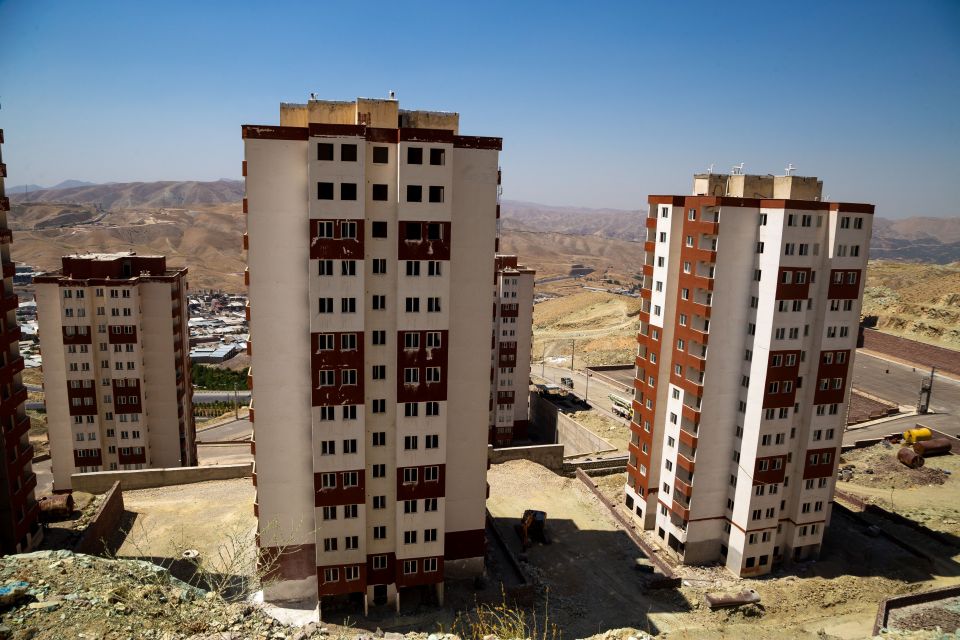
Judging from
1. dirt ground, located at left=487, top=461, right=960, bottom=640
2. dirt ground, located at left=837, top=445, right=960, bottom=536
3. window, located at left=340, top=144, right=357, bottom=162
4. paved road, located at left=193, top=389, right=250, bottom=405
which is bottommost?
paved road, located at left=193, top=389, right=250, bottom=405

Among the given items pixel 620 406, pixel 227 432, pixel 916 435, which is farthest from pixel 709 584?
pixel 227 432

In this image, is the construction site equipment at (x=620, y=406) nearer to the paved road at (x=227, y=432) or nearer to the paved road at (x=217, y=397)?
the paved road at (x=227, y=432)

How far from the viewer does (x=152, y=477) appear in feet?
198

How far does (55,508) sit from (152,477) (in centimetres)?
915

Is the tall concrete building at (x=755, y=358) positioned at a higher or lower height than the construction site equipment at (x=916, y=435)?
higher

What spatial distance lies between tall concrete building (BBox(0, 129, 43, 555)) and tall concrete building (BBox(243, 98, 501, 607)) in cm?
2068

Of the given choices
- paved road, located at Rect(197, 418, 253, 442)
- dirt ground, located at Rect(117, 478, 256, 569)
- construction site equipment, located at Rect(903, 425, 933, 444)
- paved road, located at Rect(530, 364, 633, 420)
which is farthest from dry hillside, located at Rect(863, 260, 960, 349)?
paved road, located at Rect(197, 418, 253, 442)

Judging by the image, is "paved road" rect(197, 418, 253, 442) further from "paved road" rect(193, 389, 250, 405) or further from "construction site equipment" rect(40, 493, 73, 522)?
"construction site equipment" rect(40, 493, 73, 522)

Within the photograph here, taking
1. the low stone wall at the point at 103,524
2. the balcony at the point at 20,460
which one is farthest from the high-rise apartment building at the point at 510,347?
the balcony at the point at 20,460

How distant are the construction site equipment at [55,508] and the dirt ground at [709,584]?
39563mm

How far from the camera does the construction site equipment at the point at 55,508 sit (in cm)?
5178

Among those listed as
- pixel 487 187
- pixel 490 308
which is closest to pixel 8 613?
pixel 490 308

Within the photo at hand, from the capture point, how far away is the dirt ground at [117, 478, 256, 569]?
162 feet

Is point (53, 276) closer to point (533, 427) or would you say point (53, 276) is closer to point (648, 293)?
point (648, 293)
